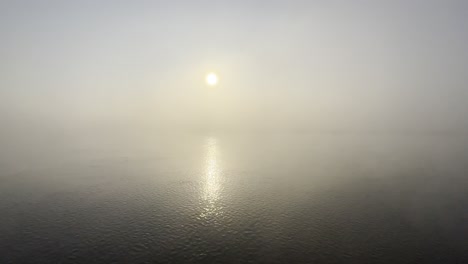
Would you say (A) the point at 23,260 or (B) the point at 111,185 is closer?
(A) the point at 23,260

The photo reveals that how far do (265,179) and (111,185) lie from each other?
295ft

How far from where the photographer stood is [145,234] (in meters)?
79.0

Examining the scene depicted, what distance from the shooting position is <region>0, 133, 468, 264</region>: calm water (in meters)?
68.7

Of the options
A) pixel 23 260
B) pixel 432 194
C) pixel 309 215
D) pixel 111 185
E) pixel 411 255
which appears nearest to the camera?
pixel 23 260

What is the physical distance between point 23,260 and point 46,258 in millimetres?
5334

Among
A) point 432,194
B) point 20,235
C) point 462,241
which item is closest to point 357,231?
point 462,241

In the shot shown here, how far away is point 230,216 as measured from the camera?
9481 cm

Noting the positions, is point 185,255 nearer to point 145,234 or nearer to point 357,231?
point 145,234

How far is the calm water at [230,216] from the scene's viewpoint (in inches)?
2704

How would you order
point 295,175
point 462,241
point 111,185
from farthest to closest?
1. point 295,175
2. point 111,185
3. point 462,241

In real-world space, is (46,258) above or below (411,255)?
above

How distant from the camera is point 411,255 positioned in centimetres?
6800

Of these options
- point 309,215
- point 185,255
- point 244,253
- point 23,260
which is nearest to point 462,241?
point 309,215

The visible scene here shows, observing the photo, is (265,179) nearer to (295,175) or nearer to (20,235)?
(295,175)
